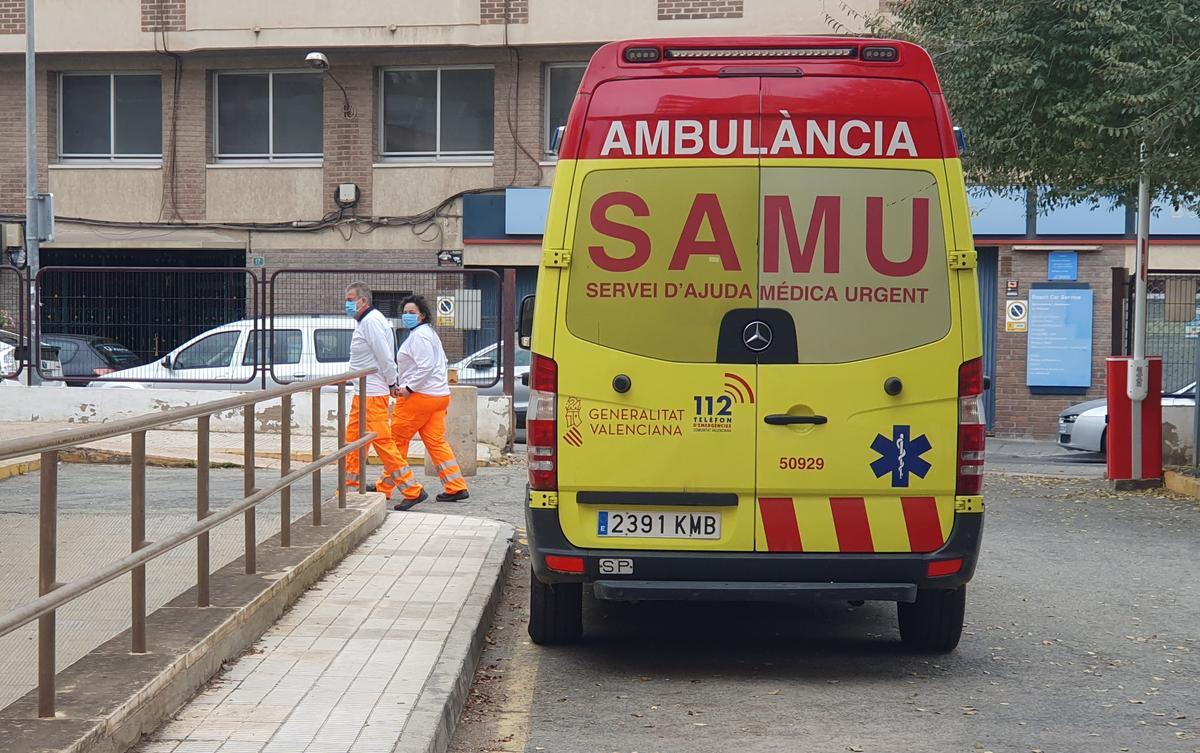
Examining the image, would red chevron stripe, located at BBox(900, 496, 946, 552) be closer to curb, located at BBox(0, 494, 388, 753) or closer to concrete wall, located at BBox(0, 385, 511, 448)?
curb, located at BBox(0, 494, 388, 753)

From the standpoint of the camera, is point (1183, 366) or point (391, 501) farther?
point (1183, 366)

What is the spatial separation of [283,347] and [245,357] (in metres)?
0.49

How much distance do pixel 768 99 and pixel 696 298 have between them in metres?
0.88

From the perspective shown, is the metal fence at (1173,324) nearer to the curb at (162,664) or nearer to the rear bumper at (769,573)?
the rear bumper at (769,573)

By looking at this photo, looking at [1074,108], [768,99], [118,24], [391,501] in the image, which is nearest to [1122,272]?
[1074,108]

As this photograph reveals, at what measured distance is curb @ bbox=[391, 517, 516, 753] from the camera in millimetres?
5035

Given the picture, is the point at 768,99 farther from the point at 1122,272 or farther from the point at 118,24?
the point at 118,24

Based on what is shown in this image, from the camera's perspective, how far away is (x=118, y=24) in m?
25.2

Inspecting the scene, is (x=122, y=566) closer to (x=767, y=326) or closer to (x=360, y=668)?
(x=360, y=668)

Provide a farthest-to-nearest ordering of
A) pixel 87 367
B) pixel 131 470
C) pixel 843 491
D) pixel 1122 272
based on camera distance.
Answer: pixel 87 367 < pixel 1122 272 < pixel 843 491 < pixel 131 470

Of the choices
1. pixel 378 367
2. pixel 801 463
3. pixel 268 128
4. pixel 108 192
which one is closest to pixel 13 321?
pixel 378 367

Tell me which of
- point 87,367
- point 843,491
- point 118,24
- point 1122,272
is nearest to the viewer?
point 843,491

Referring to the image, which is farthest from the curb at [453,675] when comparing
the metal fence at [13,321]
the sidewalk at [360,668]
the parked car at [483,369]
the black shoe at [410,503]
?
the metal fence at [13,321]

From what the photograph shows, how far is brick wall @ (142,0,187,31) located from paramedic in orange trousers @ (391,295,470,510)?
14431 millimetres
